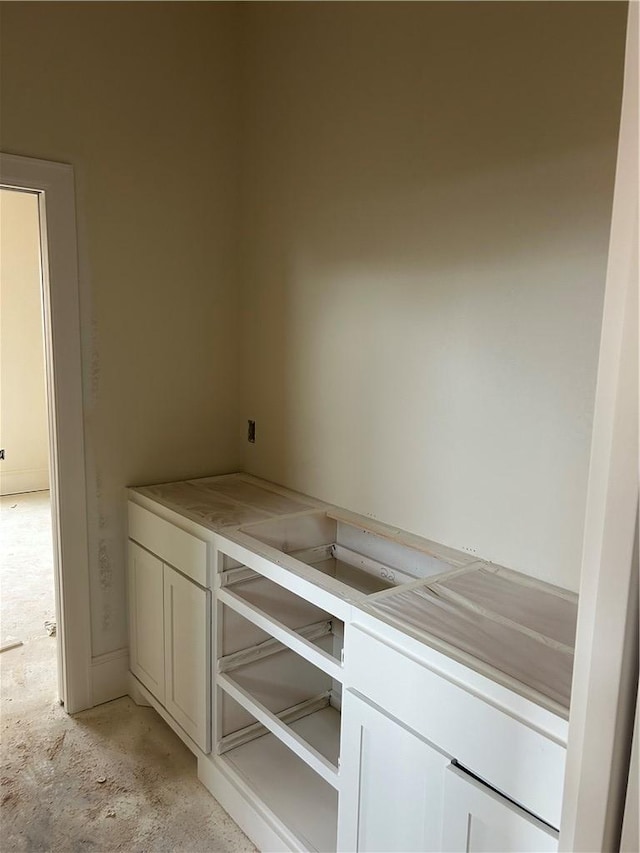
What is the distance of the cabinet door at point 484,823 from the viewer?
3.49ft

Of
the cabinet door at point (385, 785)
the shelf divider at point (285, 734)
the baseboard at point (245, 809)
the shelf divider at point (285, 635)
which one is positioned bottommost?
the baseboard at point (245, 809)

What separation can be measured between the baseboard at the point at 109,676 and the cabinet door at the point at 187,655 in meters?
0.39

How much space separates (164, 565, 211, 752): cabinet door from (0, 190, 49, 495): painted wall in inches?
132

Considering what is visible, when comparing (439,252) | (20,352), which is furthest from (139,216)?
(20,352)

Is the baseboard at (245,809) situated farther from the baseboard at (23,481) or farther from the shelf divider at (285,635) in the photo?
the baseboard at (23,481)

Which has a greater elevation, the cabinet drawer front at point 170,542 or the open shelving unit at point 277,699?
the cabinet drawer front at point 170,542

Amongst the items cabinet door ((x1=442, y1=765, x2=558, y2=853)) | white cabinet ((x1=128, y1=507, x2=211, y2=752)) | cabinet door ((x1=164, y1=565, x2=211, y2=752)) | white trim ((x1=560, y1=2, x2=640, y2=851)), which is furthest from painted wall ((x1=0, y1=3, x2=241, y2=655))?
white trim ((x1=560, y1=2, x2=640, y2=851))

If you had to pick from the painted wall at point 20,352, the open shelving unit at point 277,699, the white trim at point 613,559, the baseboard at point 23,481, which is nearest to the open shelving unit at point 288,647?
the open shelving unit at point 277,699

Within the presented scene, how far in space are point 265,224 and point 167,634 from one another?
5.43ft

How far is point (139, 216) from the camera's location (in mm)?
2389

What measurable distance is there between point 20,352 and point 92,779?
406cm

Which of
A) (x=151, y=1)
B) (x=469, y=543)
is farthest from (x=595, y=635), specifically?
(x=151, y=1)

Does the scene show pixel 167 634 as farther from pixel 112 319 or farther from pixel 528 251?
pixel 528 251

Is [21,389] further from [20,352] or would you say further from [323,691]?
[323,691]
